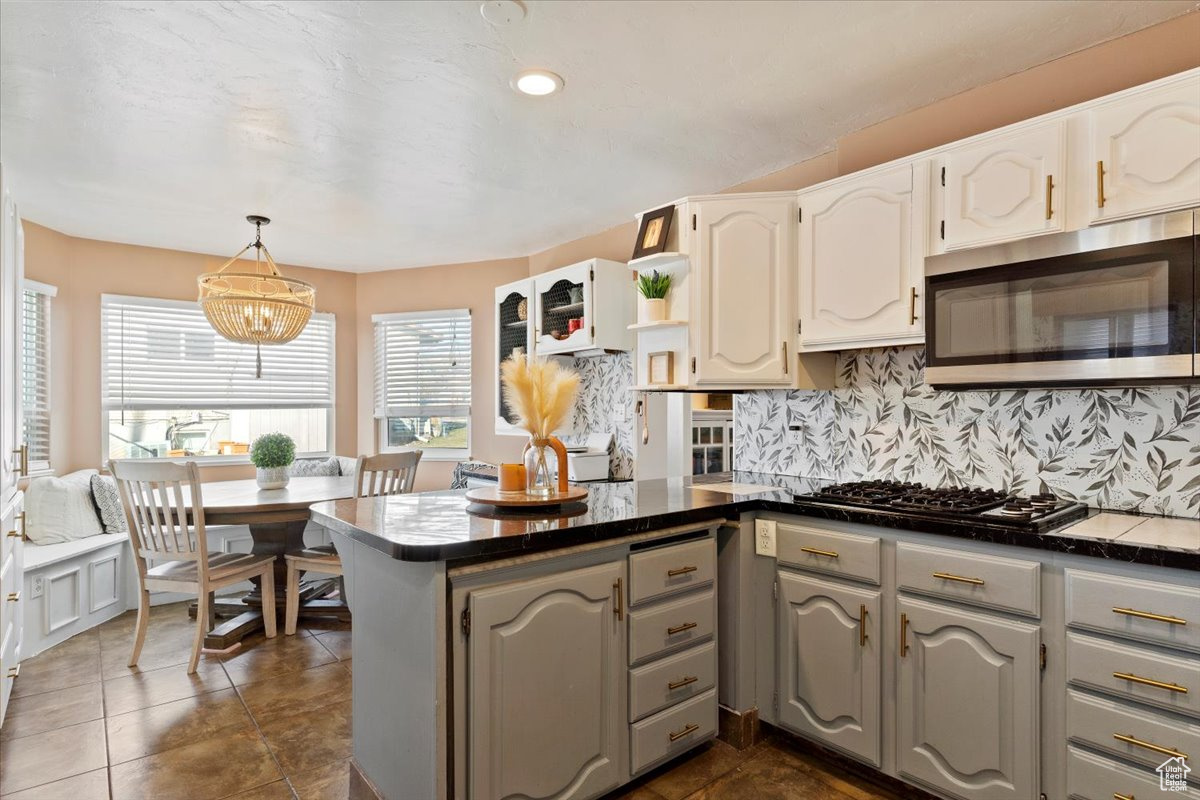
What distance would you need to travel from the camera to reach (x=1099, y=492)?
210 centimetres

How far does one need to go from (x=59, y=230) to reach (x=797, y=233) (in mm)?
4671

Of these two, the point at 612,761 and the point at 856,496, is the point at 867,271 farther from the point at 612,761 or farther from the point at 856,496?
the point at 612,761

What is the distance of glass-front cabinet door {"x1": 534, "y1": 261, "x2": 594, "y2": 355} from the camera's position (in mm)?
3830

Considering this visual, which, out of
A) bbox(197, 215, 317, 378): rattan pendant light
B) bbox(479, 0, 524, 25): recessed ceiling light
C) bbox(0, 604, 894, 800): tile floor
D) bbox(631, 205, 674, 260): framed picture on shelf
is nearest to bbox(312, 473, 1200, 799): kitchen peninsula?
bbox(0, 604, 894, 800): tile floor

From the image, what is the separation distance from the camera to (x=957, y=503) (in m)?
2.04

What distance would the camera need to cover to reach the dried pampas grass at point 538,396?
201cm

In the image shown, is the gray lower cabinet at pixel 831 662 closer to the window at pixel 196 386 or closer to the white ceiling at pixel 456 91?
the white ceiling at pixel 456 91

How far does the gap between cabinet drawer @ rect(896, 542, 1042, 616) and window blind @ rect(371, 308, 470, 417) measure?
3.93 m

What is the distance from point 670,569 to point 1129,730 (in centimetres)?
121

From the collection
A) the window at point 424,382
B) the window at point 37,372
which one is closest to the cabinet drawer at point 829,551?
the window at point 424,382

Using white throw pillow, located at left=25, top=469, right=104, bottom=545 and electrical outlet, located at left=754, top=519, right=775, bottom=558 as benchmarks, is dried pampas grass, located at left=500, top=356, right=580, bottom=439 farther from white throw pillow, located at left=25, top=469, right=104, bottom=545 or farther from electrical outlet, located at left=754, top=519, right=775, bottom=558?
white throw pillow, located at left=25, top=469, right=104, bottom=545

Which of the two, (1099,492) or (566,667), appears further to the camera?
(1099,492)

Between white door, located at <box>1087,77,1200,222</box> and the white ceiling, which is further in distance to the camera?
the white ceiling

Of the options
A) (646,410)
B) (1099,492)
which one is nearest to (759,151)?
(646,410)
